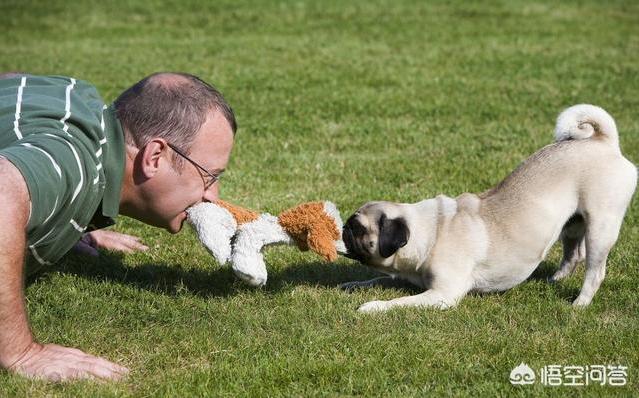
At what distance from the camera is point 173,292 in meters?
5.32

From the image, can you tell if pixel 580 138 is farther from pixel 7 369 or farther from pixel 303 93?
pixel 303 93

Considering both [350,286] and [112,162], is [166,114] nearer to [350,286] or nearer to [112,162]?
[112,162]

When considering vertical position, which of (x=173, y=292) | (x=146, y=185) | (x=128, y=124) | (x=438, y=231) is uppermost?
(x=128, y=124)

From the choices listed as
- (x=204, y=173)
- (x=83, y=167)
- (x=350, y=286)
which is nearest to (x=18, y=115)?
(x=83, y=167)

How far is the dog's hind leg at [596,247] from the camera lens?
5184 millimetres

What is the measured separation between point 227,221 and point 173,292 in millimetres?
635

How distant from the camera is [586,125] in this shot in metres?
5.62

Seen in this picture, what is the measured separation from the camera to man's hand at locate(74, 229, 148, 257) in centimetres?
597

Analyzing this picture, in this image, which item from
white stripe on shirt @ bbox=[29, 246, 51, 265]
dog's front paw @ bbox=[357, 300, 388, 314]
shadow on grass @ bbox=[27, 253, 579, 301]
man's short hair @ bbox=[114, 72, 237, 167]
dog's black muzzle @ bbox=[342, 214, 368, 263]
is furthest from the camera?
shadow on grass @ bbox=[27, 253, 579, 301]

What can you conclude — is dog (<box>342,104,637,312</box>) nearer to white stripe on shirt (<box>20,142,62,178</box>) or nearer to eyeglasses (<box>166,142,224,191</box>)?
eyeglasses (<box>166,142,224,191</box>)

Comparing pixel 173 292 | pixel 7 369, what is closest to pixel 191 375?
pixel 7 369

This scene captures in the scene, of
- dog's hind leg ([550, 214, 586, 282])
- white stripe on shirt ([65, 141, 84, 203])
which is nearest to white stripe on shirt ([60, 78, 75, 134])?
white stripe on shirt ([65, 141, 84, 203])

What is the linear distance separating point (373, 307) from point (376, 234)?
45cm

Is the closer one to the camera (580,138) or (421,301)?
(421,301)
